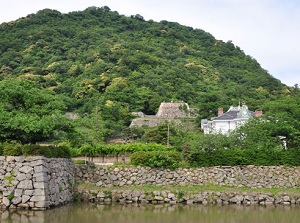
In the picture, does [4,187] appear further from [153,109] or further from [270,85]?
[270,85]

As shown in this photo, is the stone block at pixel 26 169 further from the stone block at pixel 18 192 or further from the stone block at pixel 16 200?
the stone block at pixel 16 200

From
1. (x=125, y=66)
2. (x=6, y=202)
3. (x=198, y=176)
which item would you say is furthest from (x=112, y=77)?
(x=6, y=202)

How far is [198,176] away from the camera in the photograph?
21.4 meters

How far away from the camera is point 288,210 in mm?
17734

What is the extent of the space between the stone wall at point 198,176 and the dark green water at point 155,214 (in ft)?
7.93

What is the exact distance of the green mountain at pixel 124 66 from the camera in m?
56.2

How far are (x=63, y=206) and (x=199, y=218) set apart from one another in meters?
5.81

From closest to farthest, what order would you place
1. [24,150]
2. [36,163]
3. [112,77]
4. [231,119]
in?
[36,163]
[24,150]
[231,119]
[112,77]

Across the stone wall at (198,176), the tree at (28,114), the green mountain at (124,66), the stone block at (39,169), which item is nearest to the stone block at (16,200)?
the stone block at (39,169)

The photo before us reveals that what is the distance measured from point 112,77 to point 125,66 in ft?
18.5

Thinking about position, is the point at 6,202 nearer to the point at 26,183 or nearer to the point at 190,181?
the point at 26,183

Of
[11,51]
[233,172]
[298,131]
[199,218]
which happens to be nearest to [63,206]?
[199,218]

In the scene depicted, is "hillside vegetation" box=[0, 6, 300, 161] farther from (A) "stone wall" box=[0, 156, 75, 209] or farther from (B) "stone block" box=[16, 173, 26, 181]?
(B) "stone block" box=[16, 173, 26, 181]

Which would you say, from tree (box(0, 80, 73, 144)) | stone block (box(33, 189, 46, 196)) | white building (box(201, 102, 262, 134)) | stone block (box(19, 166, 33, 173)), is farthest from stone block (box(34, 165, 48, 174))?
white building (box(201, 102, 262, 134))
